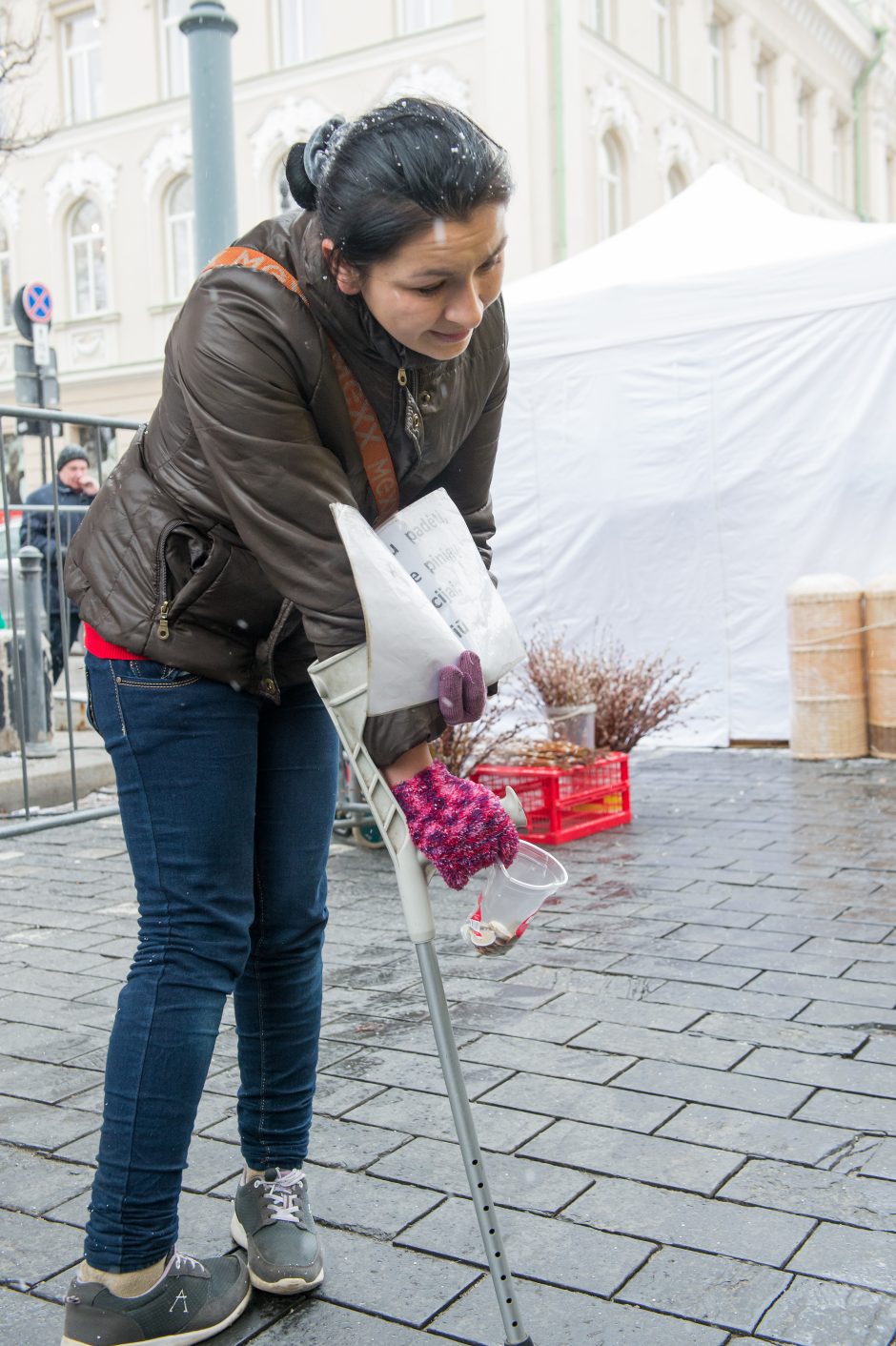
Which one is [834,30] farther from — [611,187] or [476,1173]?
[476,1173]

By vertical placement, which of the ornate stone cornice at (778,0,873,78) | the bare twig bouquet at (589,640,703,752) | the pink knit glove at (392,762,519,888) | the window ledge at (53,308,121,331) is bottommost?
the bare twig bouquet at (589,640,703,752)

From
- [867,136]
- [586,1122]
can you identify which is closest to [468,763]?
[586,1122]

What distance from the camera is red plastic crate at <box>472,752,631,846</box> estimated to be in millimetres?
5523

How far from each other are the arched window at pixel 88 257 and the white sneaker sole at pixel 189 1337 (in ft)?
73.8

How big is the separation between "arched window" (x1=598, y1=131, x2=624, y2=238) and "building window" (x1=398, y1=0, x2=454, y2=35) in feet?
8.86

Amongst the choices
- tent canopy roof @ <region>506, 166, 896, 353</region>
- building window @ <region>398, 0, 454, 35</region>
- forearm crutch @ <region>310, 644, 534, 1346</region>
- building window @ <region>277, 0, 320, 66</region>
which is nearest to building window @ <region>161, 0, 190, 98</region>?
building window @ <region>277, 0, 320, 66</region>

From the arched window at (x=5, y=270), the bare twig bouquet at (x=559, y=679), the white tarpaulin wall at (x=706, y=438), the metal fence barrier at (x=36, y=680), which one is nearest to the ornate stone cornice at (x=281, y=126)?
the arched window at (x=5, y=270)

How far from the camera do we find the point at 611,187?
20.2 m

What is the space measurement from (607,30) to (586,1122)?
20.0 m

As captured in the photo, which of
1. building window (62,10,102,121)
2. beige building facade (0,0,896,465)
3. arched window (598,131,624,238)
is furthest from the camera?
building window (62,10,102,121)

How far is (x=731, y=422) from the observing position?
8.26m

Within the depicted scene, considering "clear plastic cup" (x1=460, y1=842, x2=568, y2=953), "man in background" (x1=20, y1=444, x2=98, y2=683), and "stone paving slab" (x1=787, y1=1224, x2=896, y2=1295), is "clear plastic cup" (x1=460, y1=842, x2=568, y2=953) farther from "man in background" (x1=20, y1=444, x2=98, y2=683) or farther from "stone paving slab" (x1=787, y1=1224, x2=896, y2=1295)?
"man in background" (x1=20, y1=444, x2=98, y2=683)

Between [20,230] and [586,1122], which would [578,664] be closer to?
[586,1122]

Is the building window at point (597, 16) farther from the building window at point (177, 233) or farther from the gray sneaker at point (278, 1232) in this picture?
the gray sneaker at point (278, 1232)
